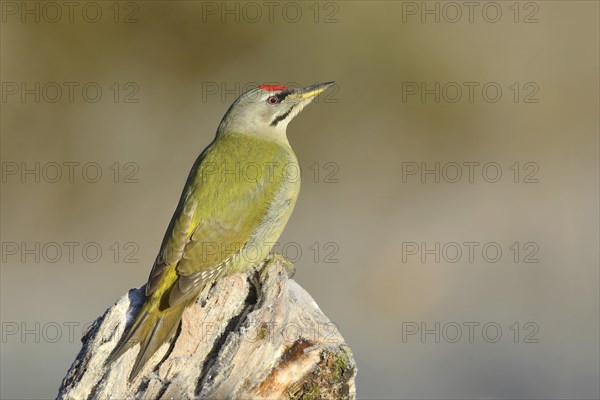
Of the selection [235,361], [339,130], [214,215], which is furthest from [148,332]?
[339,130]

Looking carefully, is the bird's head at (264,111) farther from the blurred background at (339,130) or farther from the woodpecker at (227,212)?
the blurred background at (339,130)

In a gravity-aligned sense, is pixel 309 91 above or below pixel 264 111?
above

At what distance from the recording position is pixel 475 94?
38.4ft

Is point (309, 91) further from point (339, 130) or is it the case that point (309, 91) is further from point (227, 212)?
point (339, 130)

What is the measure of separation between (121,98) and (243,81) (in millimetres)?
1647

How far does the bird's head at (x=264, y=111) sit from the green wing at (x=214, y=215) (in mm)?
283

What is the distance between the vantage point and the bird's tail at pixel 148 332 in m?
4.54

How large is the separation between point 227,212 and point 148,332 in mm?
1222

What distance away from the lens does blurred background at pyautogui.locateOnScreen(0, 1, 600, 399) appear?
34.4 ft

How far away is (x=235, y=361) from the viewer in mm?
4406

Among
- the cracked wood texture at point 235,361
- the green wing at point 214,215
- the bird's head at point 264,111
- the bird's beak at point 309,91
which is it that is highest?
the bird's beak at point 309,91

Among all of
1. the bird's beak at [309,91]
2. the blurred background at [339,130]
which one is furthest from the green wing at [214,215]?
the blurred background at [339,130]

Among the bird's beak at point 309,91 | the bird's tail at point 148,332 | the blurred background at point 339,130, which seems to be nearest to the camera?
the bird's tail at point 148,332

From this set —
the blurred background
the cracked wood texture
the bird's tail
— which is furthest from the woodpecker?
the blurred background
